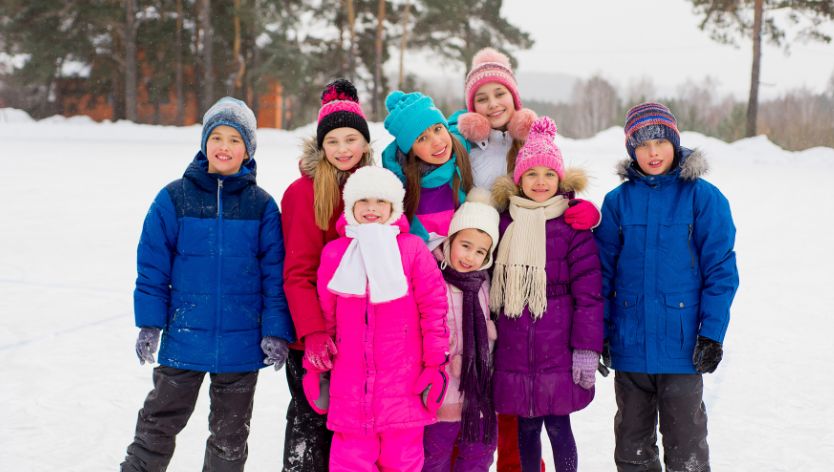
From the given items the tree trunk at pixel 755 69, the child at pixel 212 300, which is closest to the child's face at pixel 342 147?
the child at pixel 212 300

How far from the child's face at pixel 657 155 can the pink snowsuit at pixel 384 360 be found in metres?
0.83

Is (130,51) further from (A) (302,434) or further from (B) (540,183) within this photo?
(B) (540,183)

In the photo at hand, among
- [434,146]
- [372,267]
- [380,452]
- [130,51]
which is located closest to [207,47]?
[130,51]

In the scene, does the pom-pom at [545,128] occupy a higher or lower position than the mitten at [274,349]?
higher

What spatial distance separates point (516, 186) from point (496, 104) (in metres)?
0.42

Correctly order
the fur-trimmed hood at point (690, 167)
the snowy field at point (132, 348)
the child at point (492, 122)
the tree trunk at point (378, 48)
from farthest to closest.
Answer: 1. the tree trunk at point (378, 48)
2. the snowy field at point (132, 348)
3. the child at point (492, 122)
4. the fur-trimmed hood at point (690, 167)

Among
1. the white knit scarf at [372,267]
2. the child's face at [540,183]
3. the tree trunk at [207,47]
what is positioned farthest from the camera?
the tree trunk at [207,47]

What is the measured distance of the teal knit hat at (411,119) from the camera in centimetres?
242

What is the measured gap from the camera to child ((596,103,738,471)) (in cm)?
223

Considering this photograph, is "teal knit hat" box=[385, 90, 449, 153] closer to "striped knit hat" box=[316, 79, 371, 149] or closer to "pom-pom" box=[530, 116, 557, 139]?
"striped knit hat" box=[316, 79, 371, 149]

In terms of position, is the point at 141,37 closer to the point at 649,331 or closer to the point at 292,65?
the point at 292,65

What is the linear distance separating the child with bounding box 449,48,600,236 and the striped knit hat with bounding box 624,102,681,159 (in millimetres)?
398

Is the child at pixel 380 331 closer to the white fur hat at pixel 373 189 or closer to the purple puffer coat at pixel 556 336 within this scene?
the white fur hat at pixel 373 189

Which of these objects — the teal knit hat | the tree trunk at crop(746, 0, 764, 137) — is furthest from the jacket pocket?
the tree trunk at crop(746, 0, 764, 137)
